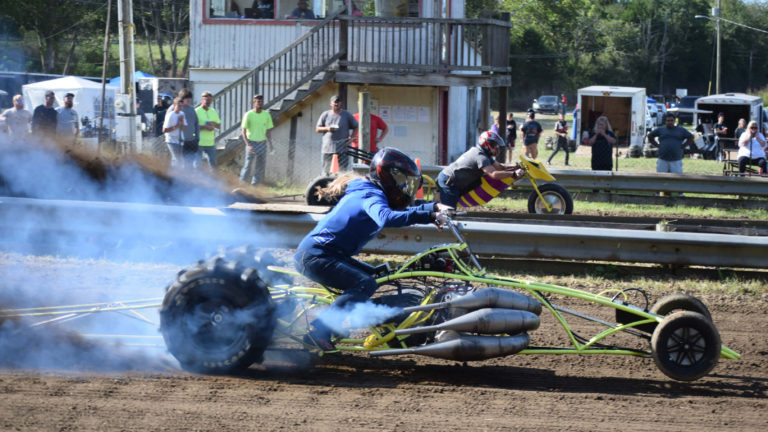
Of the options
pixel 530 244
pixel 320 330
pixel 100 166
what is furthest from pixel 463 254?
pixel 100 166

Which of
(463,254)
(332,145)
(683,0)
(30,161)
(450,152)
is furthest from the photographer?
(683,0)

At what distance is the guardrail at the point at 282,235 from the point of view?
33.5 ft

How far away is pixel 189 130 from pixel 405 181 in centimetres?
1073

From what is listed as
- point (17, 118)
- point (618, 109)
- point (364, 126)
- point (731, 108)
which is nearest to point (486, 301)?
point (364, 126)

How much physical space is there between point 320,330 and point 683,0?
293 feet

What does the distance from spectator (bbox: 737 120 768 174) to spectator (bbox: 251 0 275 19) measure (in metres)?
12.7

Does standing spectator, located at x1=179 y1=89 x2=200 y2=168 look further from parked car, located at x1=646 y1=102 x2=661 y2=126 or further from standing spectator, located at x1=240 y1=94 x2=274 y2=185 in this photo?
parked car, located at x1=646 y1=102 x2=661 y2=126

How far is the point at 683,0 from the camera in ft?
288

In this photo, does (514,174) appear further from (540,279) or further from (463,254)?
(463,254)

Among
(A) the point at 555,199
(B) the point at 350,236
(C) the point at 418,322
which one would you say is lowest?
(C) the point at 418,322

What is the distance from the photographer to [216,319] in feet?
22.1

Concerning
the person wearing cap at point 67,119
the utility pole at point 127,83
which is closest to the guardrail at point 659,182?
the utility pole at point 127,83

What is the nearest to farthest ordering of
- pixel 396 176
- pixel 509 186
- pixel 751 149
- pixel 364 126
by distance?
1. pixel 396 176
2. pixel 509 186
3. pixel 364 126
4. pixel 751 149

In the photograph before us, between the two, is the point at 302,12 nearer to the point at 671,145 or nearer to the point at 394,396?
the point at 671,145
